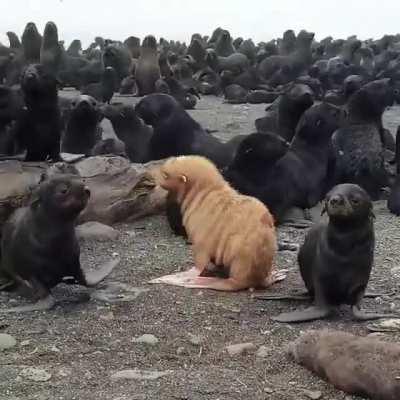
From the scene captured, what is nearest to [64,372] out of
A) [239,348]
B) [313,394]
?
[239,348]

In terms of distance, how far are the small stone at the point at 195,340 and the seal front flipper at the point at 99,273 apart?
839 millimetres

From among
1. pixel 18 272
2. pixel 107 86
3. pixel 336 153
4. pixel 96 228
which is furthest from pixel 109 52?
pixel 18 272

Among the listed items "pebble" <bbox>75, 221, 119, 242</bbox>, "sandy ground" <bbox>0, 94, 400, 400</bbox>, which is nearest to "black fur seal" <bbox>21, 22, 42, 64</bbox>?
"pebble" <bbox>75, 221, 119, 242</bbox>

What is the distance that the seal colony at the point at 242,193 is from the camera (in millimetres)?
4262

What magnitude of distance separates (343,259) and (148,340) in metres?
1.03

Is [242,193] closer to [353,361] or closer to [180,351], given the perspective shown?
[180,351]

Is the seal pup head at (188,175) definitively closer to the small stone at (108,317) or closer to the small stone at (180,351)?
the small stone at (108,317)

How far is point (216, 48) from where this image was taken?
67.7ft

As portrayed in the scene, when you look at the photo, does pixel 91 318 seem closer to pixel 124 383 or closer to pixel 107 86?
A: pixel 124 383

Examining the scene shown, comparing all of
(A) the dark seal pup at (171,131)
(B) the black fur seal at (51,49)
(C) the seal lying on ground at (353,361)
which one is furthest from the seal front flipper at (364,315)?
(B) the black fur seal at (51,49)

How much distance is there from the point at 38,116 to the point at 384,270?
9.88ft

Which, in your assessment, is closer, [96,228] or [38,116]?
[96,228]

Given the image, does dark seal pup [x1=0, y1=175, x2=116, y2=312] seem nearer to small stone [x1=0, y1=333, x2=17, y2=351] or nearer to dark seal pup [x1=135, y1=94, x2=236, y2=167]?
small stone [x1=0, y1=333, x2=17, y2=351]

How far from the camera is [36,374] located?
11.6 feet
